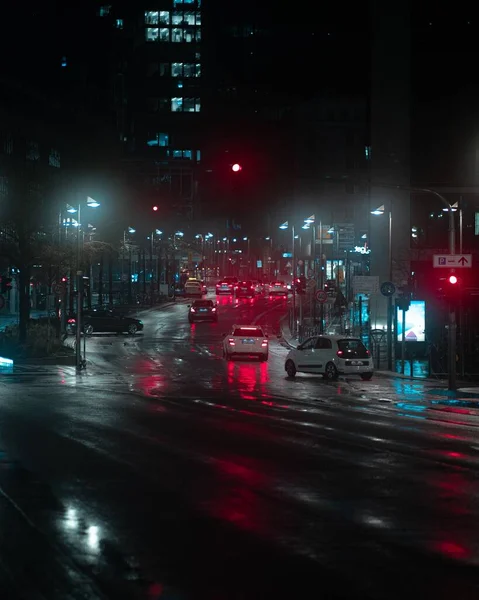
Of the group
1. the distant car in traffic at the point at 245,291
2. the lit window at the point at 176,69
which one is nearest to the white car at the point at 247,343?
the distant car in traffic at the point at 245,291

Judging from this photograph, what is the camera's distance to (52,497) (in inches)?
487

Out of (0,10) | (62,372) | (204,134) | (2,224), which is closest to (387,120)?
(2,224)

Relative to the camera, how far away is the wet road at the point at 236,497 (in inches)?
336

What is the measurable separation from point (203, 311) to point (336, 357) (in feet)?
124

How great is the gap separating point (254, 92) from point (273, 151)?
1257 inches

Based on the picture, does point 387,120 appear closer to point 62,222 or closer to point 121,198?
point 62,222

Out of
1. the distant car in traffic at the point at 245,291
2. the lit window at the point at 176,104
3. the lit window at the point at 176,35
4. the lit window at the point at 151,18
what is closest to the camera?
the distant car in traffic at the point at 245,291

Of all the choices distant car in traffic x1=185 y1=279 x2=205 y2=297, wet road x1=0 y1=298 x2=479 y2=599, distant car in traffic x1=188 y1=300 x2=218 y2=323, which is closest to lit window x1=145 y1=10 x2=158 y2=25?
distant car in traffic x1=185 y1=279 x2=205 y2=297

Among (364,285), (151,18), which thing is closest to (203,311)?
(364,285)

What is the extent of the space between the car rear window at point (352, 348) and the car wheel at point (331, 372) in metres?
0.70

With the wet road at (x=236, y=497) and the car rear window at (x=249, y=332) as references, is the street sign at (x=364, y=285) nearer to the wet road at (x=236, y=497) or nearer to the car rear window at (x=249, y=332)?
the car rear window at (x=249, y=332)

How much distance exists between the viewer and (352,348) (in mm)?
35781

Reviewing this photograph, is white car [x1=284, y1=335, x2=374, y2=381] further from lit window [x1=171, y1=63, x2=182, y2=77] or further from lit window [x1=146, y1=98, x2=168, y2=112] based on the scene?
lit window [x1=171, y1=63, x2=182, y2=77]

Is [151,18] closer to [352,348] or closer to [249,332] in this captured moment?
[249,332]
